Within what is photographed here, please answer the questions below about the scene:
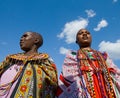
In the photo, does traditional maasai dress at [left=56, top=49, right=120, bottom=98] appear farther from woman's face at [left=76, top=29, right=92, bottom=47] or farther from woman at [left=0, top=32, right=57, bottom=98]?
woman at [left=0, top=32, right=57, bottom=98]

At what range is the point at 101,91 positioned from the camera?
691 centimetres

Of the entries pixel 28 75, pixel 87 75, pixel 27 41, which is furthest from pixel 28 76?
pixel 87 75

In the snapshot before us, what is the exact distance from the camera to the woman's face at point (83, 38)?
790 cm

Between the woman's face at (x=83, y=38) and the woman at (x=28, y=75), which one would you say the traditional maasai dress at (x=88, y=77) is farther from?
the woman at (x=28, y=75)

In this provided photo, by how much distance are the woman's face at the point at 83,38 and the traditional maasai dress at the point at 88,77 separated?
0.22 metres

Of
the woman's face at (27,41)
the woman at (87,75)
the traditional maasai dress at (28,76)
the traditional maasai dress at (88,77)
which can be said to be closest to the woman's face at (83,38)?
the woman at (87,75)

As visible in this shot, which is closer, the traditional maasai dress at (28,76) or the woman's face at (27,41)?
the traditional maasai dress at (28,76)

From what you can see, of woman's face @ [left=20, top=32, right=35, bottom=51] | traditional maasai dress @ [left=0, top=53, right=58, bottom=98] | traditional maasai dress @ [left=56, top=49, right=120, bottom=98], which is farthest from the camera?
woman's face @ [left=20, top=32, right=35, bottom=51]

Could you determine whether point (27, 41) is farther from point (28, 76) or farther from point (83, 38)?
point (83, 38)

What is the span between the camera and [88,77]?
279 inches

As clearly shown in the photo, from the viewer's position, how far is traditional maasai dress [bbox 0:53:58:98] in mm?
6661

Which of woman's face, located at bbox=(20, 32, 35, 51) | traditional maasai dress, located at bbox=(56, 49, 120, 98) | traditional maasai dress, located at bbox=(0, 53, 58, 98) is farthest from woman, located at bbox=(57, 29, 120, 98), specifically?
woman's face, located at bbox=(20, 32, 35, 51)

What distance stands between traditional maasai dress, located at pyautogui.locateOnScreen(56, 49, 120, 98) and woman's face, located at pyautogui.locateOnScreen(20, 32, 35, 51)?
980mm

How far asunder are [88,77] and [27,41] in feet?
5.88
